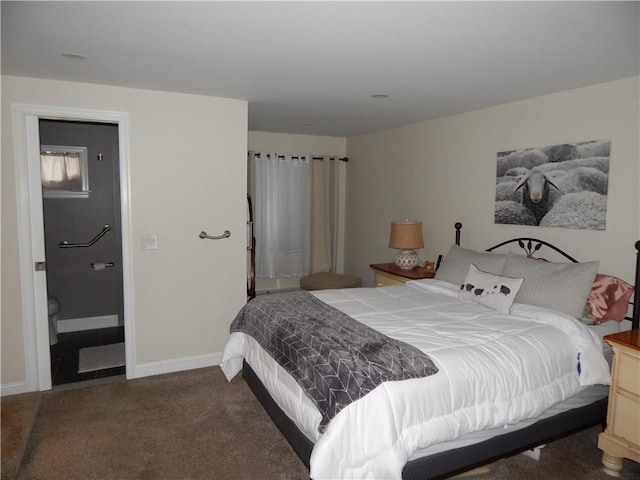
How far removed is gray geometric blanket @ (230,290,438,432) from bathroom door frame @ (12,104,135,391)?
1693 mm

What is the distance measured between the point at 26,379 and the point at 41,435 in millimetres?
759

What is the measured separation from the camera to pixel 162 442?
2.66 meters

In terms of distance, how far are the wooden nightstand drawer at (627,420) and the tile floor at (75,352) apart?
12.0ft

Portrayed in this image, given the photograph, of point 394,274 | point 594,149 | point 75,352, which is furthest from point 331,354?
point 75,352

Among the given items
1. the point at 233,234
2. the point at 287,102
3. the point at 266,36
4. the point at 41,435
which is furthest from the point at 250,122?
the point at 41,435

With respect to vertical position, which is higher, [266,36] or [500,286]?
[266,36]

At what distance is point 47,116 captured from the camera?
10.4 ft

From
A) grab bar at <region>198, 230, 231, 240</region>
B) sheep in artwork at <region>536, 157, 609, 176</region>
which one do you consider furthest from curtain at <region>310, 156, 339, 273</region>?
sheep in artwork at <region>536, 157, 609, 176</region>

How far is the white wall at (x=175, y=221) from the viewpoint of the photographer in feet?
10.6

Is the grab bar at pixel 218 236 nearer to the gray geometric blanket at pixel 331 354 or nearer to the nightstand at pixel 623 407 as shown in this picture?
the gray geometric blanket at pixel 331 354

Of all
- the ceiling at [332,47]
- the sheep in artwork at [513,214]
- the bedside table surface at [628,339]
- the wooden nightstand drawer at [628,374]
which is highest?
the ceiling at [332,47]

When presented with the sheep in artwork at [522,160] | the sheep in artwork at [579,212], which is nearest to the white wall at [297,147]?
the sheep in artwork at [522,160]

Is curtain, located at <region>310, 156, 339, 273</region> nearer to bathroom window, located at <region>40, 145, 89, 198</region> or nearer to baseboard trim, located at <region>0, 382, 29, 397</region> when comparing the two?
bathroom window, located at <region>40, 145, 89, 198</region>

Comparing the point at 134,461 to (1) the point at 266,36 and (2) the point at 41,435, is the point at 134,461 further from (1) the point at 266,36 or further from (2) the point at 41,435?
(1) the point at 266,36
